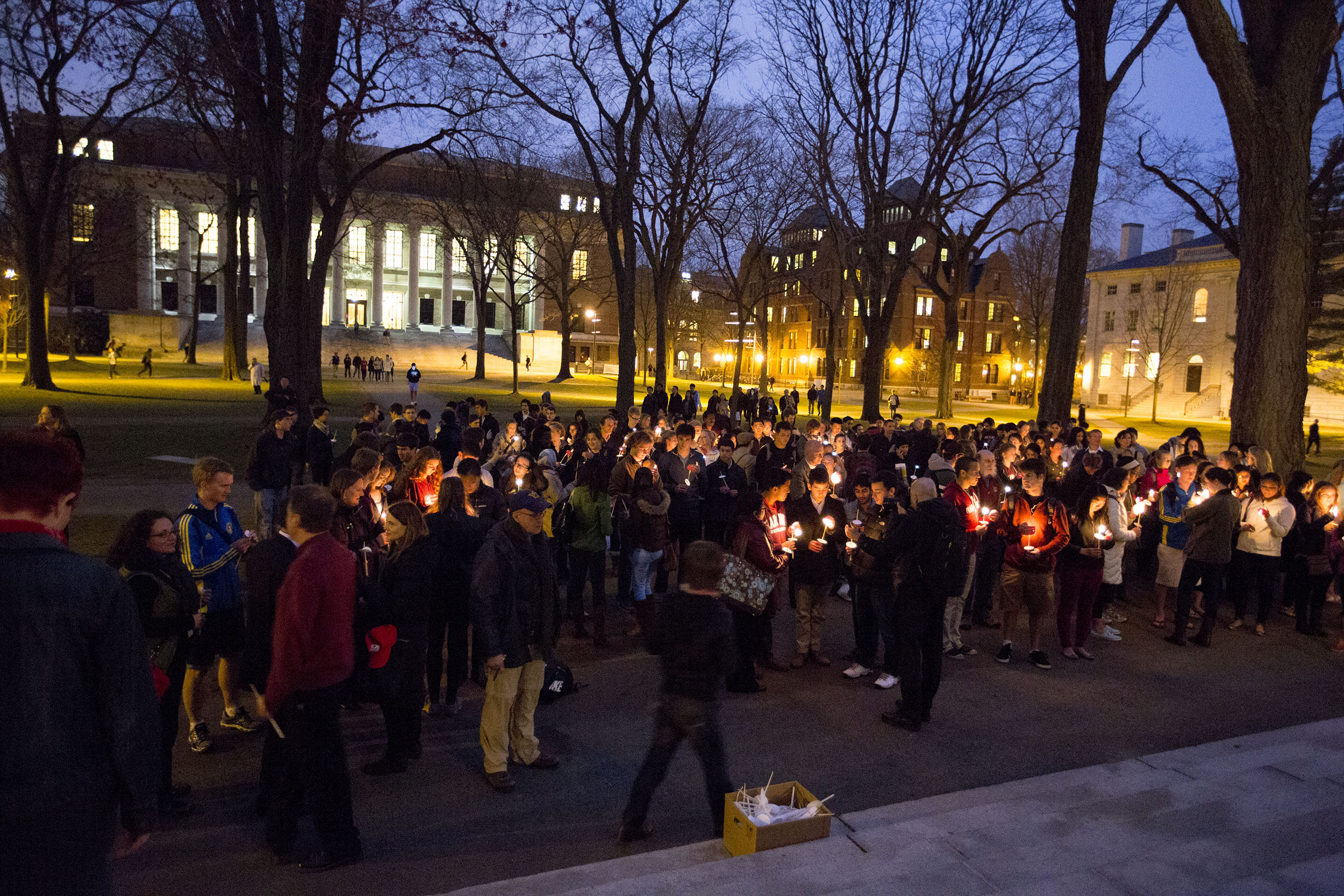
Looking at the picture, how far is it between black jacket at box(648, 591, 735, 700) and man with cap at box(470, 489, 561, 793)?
1.08m

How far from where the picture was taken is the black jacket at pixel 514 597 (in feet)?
16.2

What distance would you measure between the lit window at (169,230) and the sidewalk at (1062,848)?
80.1 meters

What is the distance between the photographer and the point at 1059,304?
57.3 feet

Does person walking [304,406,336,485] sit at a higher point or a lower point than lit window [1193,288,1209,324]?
lower

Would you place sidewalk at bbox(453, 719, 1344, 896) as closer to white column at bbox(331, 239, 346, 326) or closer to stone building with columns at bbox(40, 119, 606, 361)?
stone building with columns at bbox(40, 119, 606, 361)

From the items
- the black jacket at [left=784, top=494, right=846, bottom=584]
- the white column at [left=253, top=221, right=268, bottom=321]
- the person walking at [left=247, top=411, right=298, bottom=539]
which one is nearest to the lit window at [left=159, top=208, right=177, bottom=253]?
the white column at [left=253, top=221, right=268, bottom=321]

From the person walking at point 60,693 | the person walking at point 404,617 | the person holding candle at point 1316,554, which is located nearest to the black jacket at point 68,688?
the person walking at point 60,693

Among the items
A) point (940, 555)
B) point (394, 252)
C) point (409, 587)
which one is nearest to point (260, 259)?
point (394, 252)

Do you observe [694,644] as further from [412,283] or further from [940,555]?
[412,283]

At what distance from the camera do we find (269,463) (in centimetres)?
969

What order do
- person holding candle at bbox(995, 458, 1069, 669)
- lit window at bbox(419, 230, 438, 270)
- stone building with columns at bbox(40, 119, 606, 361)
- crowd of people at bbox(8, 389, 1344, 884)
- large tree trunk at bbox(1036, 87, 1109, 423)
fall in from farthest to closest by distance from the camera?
lit window at bbox(419, 230, 438, 270) < stone building with columns at bbox(40, 119, 606, 361) < large tree trunk at bbox(1036, 87, 1109, 423) < person holding candle at bbox(995, 458, 1069, 669) < crowd of people at bbox(8, 389, 1344, 884)

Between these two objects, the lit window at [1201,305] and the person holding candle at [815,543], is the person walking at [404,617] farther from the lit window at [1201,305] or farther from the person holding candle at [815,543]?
the lit window at [1201,305]

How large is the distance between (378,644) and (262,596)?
69 centimetres

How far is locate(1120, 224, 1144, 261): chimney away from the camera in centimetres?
6494
